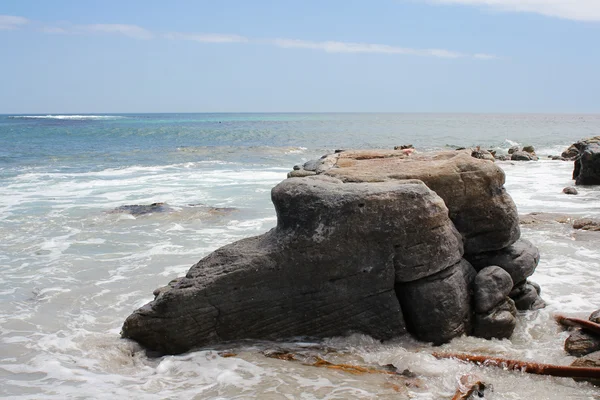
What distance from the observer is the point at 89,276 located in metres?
9.12

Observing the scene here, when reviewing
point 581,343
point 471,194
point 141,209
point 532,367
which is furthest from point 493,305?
point 141,209

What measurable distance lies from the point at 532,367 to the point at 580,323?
3.52 feet

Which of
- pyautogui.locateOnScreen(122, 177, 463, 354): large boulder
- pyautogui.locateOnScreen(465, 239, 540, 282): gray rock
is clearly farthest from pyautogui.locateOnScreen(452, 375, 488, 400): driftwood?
pyautogui.locateOnScreen(465, 239, 540, 282): gray rock

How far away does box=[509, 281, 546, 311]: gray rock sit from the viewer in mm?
7132

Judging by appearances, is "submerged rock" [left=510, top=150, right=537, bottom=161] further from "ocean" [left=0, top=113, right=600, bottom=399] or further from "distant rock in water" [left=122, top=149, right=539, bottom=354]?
"distant rock in water" [left=122, top=149, right=539, bottom=354]

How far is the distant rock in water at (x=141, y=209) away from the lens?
47.1ft

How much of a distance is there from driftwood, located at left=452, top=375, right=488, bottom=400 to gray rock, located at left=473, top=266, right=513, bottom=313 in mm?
1472

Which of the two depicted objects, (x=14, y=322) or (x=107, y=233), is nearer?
(x=14, y=322)

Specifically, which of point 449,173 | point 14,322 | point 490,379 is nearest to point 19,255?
point 14,322

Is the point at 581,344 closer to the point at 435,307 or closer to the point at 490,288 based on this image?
the point at 490,288

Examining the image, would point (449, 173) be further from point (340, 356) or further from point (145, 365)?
point (145, 365)

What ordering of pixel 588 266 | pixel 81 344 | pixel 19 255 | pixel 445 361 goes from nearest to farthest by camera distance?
pixel 445 361
pixel 81 344
pixel 588 266
pixel 19 255

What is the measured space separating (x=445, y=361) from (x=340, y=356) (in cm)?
102

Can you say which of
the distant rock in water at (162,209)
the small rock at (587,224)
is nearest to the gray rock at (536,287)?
the small rock at (587,224)
